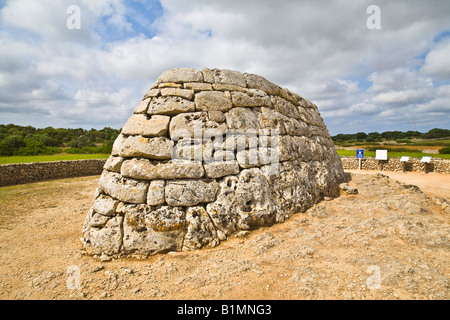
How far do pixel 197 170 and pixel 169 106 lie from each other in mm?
1671

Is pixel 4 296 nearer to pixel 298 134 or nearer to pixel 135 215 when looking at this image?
pixel 135 215

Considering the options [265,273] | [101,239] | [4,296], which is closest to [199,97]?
[101,239]

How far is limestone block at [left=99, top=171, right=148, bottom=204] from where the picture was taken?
477cm

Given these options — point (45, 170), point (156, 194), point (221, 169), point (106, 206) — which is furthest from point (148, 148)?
point (45, 170)

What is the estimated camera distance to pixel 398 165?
19391 millimetres

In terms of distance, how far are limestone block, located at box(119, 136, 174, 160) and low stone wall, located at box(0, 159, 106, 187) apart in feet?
45.3

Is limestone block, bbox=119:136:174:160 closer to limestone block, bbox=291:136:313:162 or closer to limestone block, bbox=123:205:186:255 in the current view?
limestone block, bbox=123:205:186:255

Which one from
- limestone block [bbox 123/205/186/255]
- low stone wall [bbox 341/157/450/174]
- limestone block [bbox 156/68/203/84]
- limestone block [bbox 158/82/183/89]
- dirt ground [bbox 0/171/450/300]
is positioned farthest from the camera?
low stone wall [bbox 341/157/450/174]

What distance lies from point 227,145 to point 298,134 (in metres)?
2.86

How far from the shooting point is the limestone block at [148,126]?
5254 mm

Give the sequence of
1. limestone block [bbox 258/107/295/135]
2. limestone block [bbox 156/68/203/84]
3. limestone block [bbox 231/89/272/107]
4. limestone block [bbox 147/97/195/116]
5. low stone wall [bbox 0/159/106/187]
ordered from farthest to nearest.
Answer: low stone wall [bbox 0/159/106/187]
limestone block [bbox 258/107/295/135]
limestone block [bbox 231/89/272/107]
limestone block [bbox 156/68/203/84]
limestone block [bbox 147/97/195/116]

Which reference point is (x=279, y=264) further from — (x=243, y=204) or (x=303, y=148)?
(x=303, y=148)

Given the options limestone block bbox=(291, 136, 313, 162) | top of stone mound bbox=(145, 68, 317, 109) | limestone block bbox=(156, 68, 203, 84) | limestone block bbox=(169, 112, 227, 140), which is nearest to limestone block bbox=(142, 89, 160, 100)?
top of stone mound bbox=(145, 68, 317, 109)
